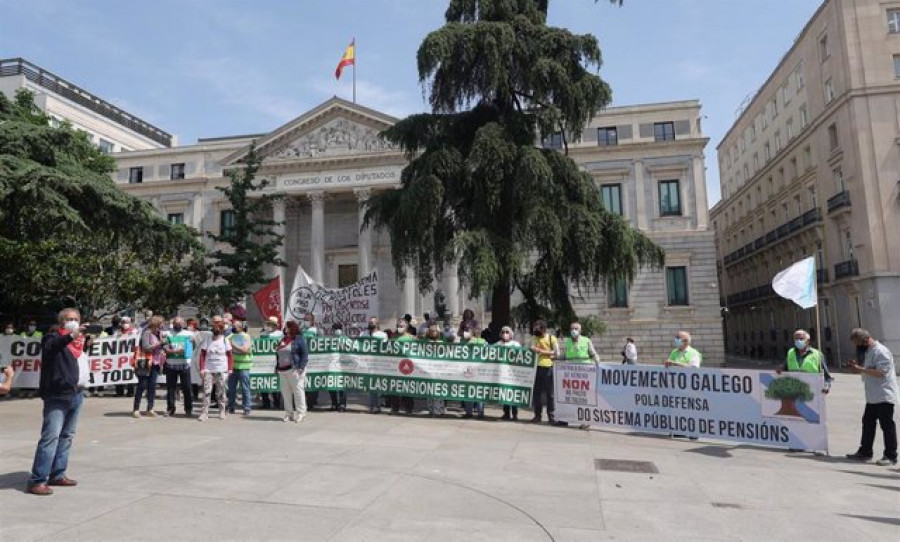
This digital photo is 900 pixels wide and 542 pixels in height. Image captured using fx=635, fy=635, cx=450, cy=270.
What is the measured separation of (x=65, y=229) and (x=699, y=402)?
16144 millimetres

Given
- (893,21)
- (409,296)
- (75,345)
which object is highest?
(893,21)

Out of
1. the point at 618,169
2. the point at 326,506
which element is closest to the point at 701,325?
the point at 618,169

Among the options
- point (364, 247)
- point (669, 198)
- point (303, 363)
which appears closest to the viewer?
point (303, 363)

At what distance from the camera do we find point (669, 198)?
4131 cm

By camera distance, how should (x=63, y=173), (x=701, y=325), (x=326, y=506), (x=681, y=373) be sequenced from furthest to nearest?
(x=701, y=325), (x=63, y=173), (x=681, y=373), (x=326, y=506)

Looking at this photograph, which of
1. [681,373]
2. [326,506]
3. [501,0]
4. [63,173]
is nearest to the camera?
[326,506]

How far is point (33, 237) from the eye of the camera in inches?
712

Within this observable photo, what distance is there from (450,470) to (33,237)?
16.1m

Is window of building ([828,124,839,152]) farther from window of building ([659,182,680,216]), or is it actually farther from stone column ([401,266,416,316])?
stone column ([401,266,416,316])

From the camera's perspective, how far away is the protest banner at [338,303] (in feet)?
57.6

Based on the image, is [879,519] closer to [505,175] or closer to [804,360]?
[804,360]

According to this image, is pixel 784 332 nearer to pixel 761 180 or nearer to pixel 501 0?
pixel 761 180

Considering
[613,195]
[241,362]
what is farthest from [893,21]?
[241,362]

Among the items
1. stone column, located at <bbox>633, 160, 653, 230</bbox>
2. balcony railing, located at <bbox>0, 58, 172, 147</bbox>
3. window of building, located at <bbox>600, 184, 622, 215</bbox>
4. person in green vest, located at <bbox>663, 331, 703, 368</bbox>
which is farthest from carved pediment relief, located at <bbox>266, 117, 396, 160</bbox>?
person in green vest, located at <bbox>663, 331, 703, 368</bbox>
